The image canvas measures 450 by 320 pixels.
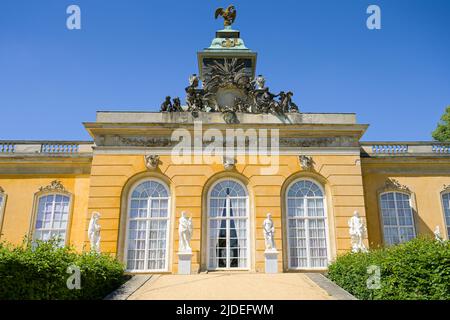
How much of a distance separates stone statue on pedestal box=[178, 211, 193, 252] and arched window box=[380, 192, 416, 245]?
915cm

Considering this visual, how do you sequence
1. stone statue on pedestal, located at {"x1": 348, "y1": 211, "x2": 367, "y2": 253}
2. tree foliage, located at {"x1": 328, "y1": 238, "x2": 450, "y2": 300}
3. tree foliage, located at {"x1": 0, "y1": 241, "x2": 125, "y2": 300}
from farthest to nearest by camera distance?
1. stone statue on pedestal, located at {"x1": 348, "y1": 211, "x2": 367, "y2": 253}
2. tree foliage, located at {"x1": 328, "y1": 238, "x2": 450, "y2": 300}
3. tree foliage, located at {"x1": 0, "y1": 241, "x2": 125, "y2": 300}

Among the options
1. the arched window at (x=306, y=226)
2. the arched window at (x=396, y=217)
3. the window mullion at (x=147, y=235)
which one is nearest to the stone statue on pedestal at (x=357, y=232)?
the arched window at (x=306, y=226)

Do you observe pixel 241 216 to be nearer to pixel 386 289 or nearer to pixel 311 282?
pixel 311 282

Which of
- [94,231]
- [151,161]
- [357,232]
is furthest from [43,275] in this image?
[357,232]

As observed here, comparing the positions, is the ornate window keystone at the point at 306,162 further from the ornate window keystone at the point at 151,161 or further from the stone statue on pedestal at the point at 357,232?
the ornate window keystone at the point at 151,161

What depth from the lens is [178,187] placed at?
688 inches

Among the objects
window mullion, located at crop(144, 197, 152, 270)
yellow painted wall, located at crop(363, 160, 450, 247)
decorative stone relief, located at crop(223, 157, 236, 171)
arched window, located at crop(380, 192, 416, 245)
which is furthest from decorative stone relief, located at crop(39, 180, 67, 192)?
arched window, located at crop(380, 192, 416, 245)

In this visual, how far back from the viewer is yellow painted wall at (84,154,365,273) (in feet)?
55.4

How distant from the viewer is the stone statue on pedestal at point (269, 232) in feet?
52.9

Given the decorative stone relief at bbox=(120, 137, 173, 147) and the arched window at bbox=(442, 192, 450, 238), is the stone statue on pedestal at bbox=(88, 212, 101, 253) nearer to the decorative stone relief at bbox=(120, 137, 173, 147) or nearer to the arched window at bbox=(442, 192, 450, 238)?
the decorative stone relief at bbox=(120, 137, 173, 147)

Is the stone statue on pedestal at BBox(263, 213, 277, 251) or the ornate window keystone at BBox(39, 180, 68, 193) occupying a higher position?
the ornate window keystone at BBox(39, 180, 68, 193)

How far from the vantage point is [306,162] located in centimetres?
1775

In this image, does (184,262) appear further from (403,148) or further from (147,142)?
(403,148)

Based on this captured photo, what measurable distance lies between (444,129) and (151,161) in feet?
70.0
